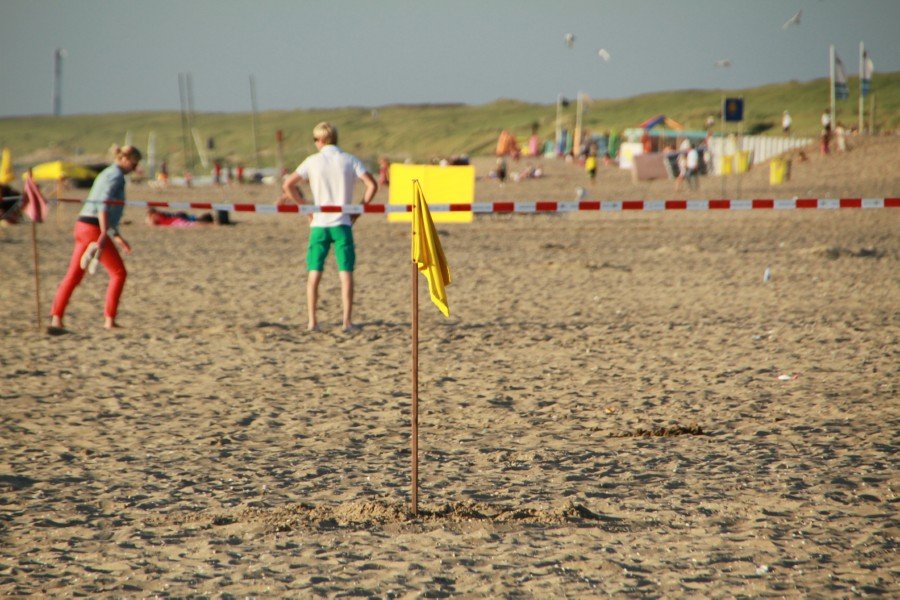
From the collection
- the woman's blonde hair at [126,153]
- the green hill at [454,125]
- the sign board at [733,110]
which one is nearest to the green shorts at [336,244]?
the woman's blonde hair at [126,153]

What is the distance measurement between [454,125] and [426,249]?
147 m

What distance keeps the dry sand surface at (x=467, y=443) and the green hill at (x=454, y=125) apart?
58.2 meters

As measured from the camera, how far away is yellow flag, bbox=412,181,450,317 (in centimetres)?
444

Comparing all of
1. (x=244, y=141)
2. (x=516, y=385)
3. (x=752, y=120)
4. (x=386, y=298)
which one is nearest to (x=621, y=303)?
(x=386, y=298)

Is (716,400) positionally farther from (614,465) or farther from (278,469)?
(278,469)

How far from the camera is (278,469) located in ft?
17.9

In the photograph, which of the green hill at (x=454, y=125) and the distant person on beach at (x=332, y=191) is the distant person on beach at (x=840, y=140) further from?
the distant person on beach at (x=332, y=191)

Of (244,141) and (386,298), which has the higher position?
(244,141)

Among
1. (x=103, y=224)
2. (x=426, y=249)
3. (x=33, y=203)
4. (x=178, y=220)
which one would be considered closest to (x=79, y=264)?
(x=103, y=224)

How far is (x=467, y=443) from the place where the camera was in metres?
5.96

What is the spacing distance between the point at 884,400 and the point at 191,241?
53.8 ft

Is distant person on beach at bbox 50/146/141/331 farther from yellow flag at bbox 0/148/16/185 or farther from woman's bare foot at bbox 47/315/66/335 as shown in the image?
yellow flag at bbox 0/148/16/185

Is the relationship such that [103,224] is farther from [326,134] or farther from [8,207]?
[8,207]

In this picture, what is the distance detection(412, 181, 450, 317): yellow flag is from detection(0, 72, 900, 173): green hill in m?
63.9
